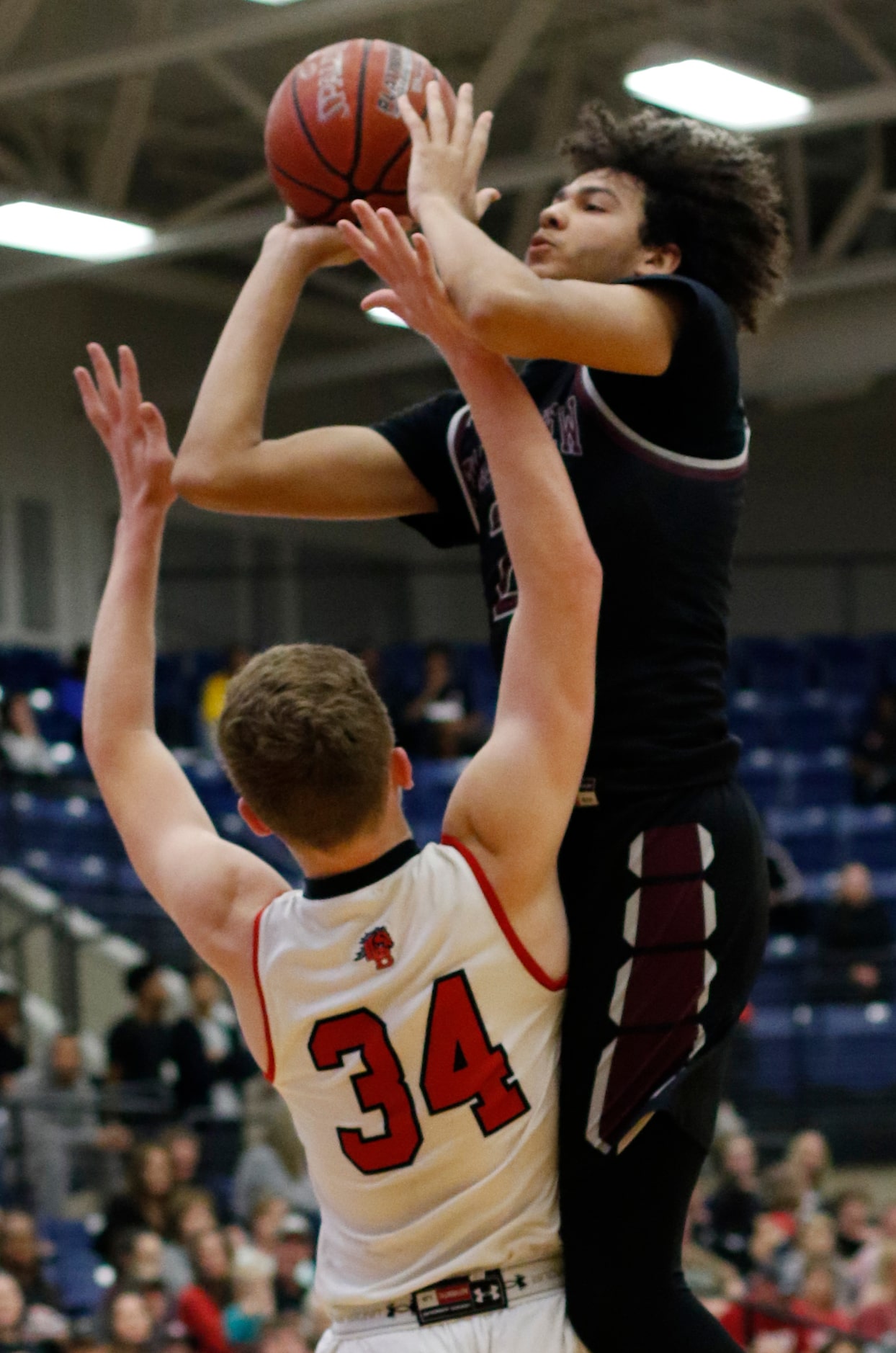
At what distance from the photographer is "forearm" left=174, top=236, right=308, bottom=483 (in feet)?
9.54

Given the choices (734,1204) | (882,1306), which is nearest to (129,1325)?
(882,1306)

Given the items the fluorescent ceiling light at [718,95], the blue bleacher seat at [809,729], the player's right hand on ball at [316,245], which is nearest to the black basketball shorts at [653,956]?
the player's right hand on ball at [316,245]

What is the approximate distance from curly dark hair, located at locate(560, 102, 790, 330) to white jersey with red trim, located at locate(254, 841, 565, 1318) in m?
1.05

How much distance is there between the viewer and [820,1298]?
7906mm

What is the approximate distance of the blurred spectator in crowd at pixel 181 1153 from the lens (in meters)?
9.24

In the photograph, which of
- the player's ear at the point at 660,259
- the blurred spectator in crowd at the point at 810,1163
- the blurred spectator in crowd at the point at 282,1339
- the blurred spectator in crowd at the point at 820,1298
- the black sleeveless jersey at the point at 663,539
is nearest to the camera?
the black sleeveless jersey at the point at 663,539

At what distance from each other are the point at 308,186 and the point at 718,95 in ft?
26.4

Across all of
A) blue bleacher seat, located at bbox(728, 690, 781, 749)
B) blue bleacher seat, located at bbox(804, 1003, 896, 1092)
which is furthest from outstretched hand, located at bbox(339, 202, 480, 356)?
blue bleacher seat, located at bbox(728, 690, 781, 749)

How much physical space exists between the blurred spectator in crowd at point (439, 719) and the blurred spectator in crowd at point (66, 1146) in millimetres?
4180

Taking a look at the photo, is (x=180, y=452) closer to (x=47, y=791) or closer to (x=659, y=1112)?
(x=659, y=1112)

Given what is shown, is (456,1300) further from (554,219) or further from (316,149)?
(316,149)

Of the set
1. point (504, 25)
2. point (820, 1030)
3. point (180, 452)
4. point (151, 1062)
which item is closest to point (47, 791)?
point (151, 1062)

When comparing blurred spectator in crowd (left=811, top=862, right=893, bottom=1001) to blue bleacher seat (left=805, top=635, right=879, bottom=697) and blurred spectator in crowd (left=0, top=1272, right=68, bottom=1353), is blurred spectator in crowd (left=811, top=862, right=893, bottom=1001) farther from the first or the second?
blurred spectator in crowd (left=0, top=1272, right=68, bottom=1353)

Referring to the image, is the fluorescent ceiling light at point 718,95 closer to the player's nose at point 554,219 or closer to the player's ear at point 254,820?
the player's nose at point 554,219
